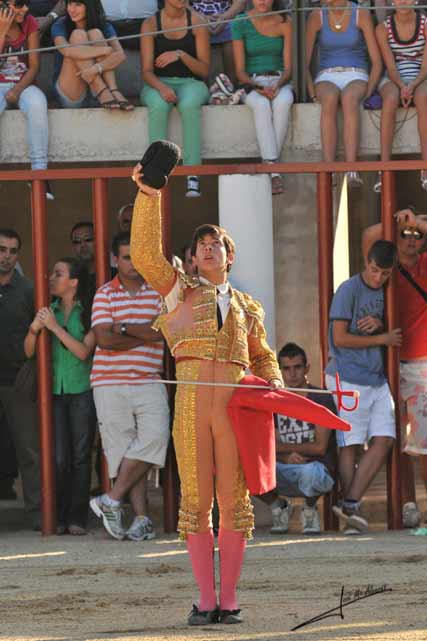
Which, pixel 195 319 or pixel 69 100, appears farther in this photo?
pixel 69 100

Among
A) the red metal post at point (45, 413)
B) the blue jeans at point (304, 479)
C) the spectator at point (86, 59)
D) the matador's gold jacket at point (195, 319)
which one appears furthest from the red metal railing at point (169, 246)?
the matador's gold jacket at point (195, 319)

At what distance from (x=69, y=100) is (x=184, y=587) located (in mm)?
3663

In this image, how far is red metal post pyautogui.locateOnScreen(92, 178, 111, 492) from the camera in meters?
8.93

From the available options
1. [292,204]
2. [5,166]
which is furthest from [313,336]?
[5,166]

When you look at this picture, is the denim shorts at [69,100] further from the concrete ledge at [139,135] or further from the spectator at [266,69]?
the spectator at [266,69]

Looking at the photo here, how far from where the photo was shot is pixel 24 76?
9516 mm

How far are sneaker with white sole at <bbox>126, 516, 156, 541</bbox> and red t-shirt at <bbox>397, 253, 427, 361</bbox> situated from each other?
5.55ft

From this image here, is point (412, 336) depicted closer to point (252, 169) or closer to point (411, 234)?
point (411, 234)

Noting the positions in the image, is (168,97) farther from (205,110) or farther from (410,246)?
(410,246)

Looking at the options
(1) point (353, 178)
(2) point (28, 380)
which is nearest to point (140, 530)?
(2) point (28, 380)

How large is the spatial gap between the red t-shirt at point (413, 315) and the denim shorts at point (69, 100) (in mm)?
2178

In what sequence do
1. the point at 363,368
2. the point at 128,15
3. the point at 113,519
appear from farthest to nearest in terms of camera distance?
1. the point at 128,15
2. the point at 363,368
3. the point at 113,519

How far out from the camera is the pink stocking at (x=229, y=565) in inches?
243

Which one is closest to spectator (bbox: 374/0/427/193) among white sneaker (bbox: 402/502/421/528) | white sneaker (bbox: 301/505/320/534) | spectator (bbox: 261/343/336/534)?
spectator (bbox: 261/343/336/534)
